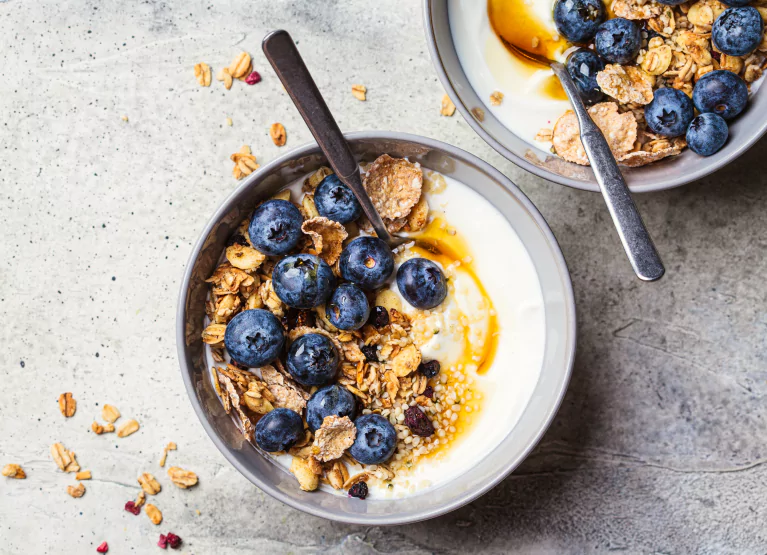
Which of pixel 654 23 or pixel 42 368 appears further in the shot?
pixel 42 368

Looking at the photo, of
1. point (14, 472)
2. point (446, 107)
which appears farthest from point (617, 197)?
point (14, 472)

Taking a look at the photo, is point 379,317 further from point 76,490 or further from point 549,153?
point 76,490

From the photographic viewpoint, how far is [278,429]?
3.29 ft

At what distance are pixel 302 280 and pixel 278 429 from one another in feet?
0.76

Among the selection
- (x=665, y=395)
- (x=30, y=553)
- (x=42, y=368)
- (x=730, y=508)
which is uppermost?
(x=42, y=368)

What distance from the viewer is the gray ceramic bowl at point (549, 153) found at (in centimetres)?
103

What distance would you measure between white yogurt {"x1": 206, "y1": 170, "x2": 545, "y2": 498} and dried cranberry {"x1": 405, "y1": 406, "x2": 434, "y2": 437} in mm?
66

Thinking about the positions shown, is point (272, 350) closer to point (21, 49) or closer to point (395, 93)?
point (395, 93)

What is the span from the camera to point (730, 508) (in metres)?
1.22

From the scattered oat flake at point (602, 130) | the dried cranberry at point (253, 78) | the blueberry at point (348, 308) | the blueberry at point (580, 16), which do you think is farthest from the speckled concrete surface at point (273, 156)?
the blueberry at point (348, 308)

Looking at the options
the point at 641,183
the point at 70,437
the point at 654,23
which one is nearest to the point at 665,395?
the point at 641,183

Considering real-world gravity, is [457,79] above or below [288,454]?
above

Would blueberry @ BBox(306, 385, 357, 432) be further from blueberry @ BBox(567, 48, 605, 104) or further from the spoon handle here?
blueberry @ BBox(567, 48, 605, 104)

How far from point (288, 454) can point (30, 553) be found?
1.97ft
